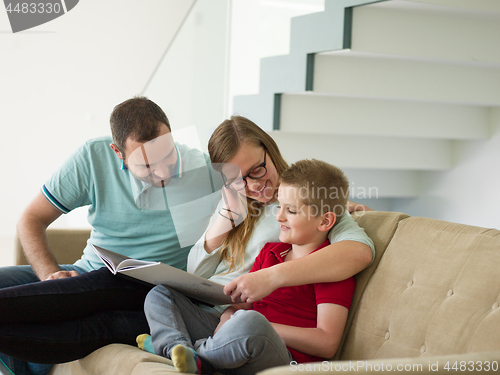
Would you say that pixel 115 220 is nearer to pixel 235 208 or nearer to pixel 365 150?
pixel 235 208

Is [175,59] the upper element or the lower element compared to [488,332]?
upper

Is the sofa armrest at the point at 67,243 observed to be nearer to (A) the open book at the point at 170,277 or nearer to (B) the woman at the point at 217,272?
(B) the woman at the point at 217,272

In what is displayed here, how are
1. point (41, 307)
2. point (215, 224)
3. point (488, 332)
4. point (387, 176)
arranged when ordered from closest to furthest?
point (488, 332) < point (41, 307) < point (215, 224) < point (387, 176)

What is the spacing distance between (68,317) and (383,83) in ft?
5.36

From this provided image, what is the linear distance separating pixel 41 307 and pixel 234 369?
535 millimetres

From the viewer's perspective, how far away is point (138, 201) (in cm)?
162

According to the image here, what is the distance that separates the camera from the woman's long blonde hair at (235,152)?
1.44 m

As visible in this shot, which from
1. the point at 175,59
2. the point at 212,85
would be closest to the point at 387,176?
the point at 212,85

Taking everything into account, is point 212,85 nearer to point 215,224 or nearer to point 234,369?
point 215,224

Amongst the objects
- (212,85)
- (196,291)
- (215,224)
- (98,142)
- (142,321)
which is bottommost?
(142,321)

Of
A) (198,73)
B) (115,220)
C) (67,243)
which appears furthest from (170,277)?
(198,73)

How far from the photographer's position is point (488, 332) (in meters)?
0.90

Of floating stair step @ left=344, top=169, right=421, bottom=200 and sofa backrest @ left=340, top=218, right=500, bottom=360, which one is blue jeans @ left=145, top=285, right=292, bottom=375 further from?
floating stair step @ left=344, top=169, right=421, bottom=200

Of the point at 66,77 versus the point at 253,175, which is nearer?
the point at 253,175
